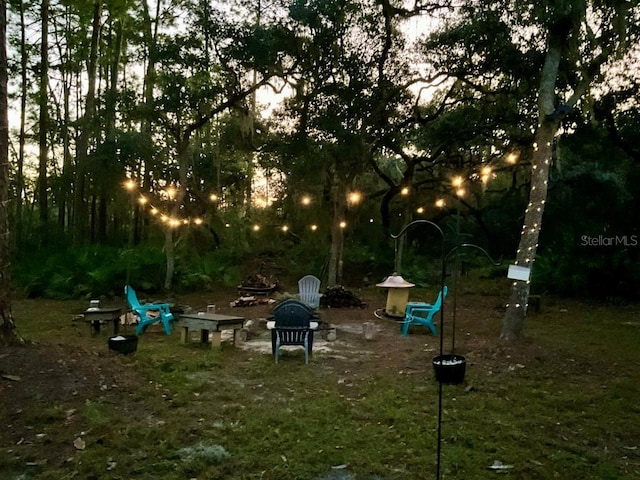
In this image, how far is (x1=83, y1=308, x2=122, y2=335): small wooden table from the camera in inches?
303

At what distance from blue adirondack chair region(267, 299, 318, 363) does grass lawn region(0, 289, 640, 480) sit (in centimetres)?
26

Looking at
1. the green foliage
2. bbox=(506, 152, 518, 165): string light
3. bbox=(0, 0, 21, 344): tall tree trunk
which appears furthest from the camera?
bbox=(506, 152, 518, 165): string light

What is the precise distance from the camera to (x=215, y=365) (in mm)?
6152

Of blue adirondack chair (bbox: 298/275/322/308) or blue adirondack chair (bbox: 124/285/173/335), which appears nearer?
blue adirondack chair (bbox: 124/285/173/335)

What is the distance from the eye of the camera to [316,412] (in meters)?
4.46

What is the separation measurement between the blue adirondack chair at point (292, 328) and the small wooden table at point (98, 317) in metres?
2.94

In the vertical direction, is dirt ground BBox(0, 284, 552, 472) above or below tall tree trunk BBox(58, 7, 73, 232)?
below

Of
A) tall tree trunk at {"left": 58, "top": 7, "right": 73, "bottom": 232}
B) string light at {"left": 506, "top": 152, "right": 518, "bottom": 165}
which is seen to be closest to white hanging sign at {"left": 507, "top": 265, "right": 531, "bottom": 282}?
string light at {"left": 506, "top": 152, "right": 518, "bottom": 165}

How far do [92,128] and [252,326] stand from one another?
741 cm

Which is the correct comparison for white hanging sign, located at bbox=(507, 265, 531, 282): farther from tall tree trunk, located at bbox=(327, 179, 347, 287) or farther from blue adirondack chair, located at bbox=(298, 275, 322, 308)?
tall tree trunk, located at bbox=(327, 179, 347, 287)

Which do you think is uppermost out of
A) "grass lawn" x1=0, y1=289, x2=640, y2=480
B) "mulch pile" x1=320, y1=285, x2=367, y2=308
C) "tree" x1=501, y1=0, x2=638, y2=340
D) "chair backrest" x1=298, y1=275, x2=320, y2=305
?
"tree" x1=501, y1=0, x2=638, y2=340

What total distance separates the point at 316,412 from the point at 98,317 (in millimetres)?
4777

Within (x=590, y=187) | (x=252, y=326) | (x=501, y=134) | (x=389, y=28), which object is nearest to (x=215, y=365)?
(x=252, y=326)

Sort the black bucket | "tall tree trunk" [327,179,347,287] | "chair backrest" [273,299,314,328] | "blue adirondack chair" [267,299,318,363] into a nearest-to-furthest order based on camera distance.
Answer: the black bucket, "blue adirondack chair" [267,299,318,363], "chair backrest" [273,299,314,328], "tall tree trunk" [327,179,347,287]
